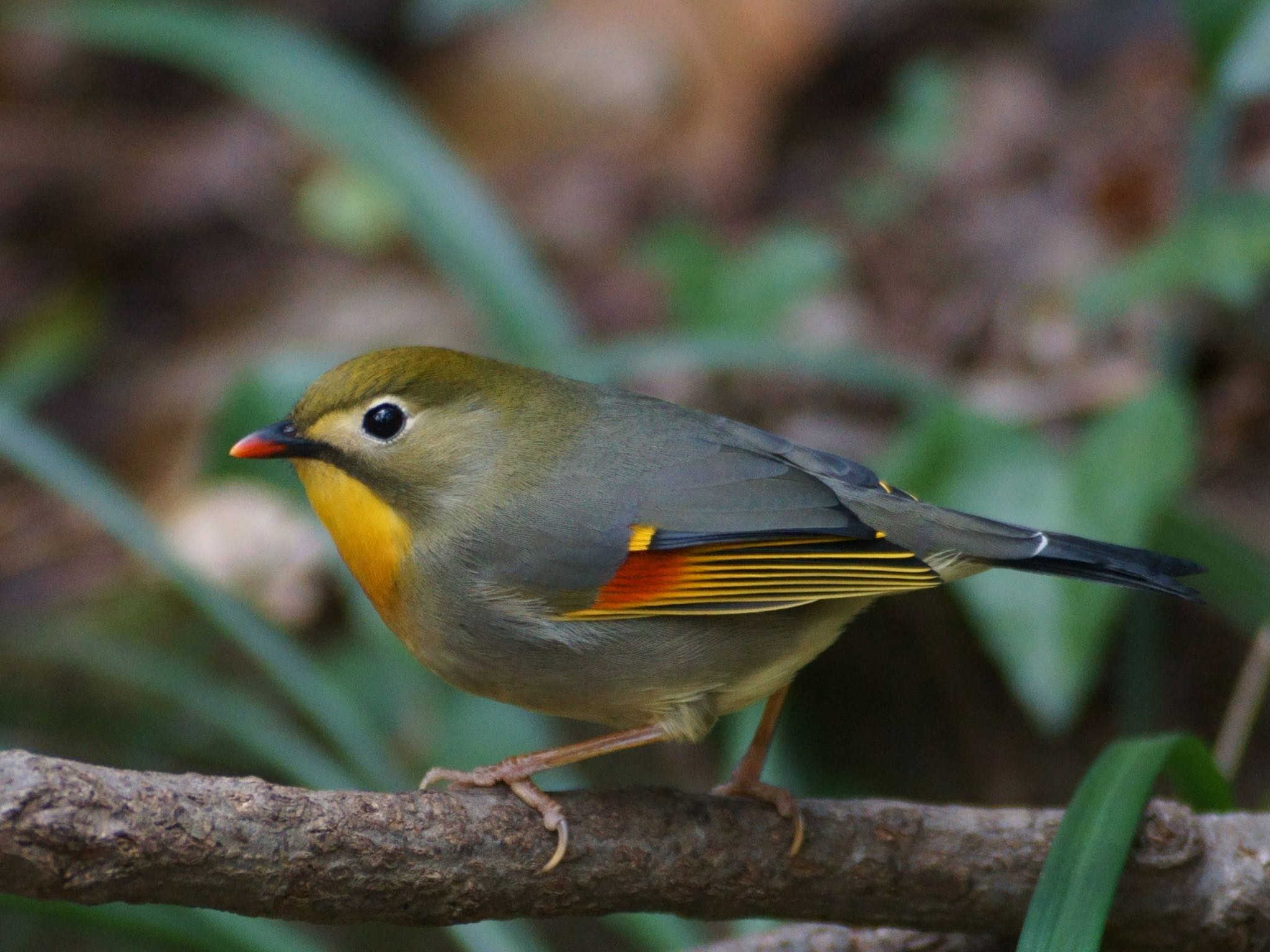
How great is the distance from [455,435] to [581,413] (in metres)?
0.28

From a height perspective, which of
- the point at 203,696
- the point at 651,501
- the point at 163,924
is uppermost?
the point at 203,696

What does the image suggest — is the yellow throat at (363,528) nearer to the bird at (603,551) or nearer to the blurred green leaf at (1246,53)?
the bird at (603,551)

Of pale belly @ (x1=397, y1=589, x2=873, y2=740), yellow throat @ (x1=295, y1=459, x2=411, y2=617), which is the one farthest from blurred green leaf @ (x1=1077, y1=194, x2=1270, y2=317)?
yellow throat @ (x1=295, y1=459, x2=411, y2=617)

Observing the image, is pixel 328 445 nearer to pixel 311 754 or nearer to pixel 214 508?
pixel 311 754

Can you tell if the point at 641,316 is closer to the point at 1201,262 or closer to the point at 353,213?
the point at 353,213

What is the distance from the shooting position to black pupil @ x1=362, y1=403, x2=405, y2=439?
8.73 feet

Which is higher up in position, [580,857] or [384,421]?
[384,421]

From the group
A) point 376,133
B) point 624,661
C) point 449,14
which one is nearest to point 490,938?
point 624,661

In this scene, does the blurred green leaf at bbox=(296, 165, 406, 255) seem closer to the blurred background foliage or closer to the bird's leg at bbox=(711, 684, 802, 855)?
the blurred background foliage

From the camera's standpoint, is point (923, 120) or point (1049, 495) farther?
point (923, 120)

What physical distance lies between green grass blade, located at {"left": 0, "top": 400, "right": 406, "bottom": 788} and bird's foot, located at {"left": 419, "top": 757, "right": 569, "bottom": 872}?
0.93 m

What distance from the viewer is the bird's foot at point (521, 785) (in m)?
2.22

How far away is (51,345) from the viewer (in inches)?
260

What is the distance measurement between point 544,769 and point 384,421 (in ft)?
2.46
